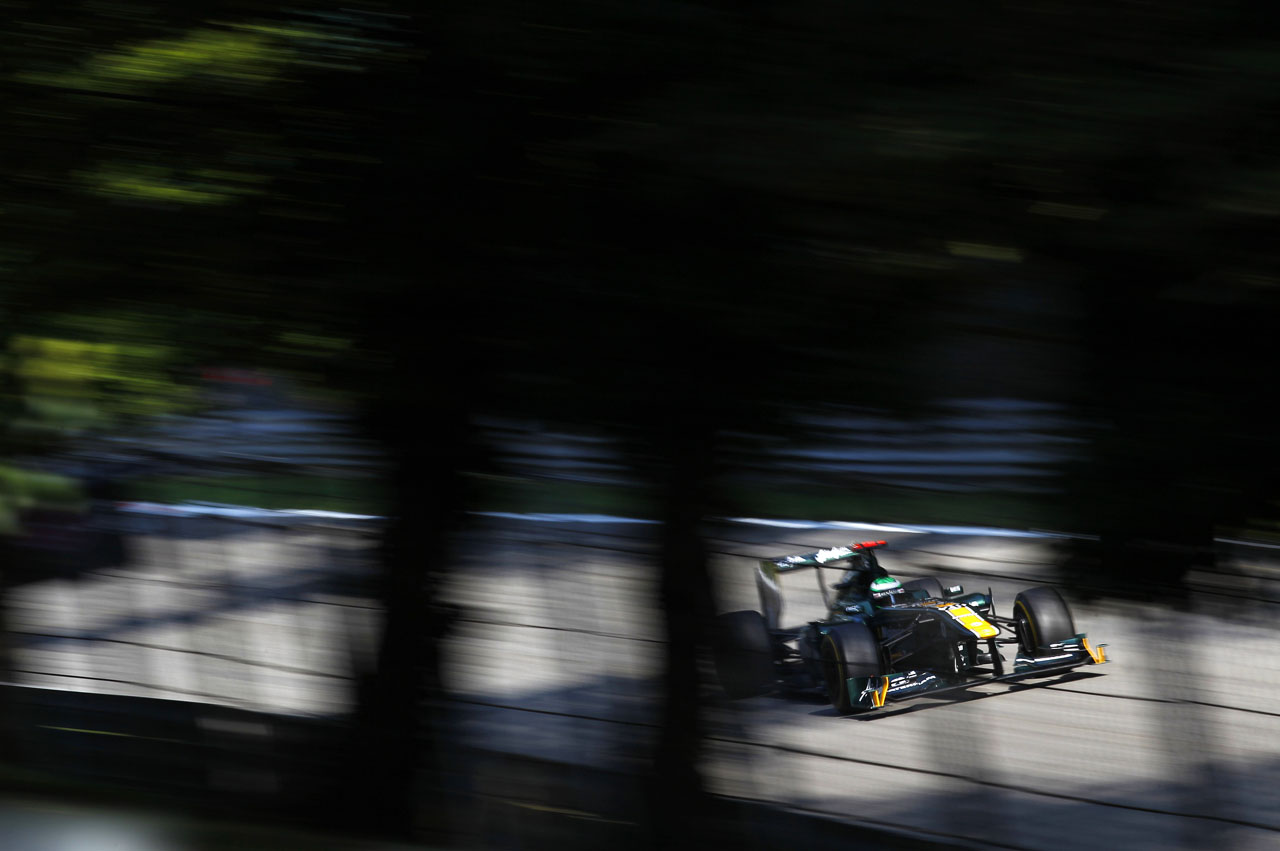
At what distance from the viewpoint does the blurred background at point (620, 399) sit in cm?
199

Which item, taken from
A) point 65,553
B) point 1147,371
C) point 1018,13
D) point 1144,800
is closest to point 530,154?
point 1018,13

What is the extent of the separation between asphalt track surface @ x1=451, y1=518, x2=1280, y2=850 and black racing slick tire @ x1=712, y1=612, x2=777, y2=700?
0.13ft

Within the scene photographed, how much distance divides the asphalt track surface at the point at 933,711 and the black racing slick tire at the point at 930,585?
0.03 meters

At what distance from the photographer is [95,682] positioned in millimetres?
3600

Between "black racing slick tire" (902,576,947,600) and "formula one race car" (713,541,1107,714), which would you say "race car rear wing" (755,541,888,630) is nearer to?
"formula one race car" (713,541,1107,714)

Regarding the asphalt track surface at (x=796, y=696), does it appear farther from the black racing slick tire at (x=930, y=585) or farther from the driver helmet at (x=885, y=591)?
the driver helmet at (x=885, y=591)

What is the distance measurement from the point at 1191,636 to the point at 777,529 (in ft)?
2.66

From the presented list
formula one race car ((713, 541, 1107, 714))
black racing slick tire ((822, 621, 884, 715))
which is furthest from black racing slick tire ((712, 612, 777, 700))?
black racing slick tire ((822, 621, 884, 715))

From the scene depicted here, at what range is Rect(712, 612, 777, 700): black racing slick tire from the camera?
281 cm

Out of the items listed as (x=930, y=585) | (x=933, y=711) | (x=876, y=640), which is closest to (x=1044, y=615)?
(x=930, y=585)

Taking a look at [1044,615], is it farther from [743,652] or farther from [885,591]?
[743,652]

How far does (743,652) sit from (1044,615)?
637mm

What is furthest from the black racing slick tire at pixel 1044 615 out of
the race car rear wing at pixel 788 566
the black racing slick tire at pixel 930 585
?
the race car rear wing at pixel 788 566

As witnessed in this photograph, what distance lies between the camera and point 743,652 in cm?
282
